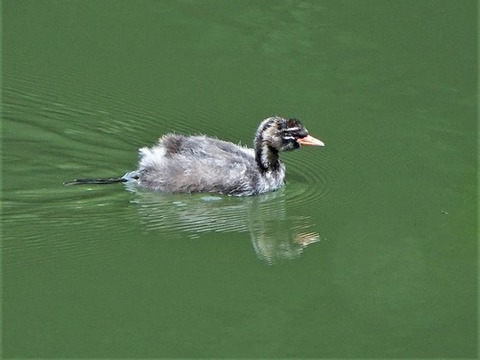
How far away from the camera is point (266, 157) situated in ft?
33.2

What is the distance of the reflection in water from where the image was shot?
28.6 ft

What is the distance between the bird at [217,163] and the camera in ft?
32.1

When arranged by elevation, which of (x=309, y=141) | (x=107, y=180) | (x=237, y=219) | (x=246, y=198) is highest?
(x=309, y=141)

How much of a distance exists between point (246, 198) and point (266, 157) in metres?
0.43

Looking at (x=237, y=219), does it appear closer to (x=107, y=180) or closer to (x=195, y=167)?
(x=195, y=167)

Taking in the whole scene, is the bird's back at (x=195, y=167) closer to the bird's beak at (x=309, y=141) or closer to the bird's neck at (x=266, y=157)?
the bird's neck at (x=266, y=157)

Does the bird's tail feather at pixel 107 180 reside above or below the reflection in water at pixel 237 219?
above

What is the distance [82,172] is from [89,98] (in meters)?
1.52

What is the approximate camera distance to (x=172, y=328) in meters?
7.21

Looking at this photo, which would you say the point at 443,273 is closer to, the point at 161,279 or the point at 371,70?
the point at 161,279

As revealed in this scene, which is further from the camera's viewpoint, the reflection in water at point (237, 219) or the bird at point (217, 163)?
the bird at point (217, 163)

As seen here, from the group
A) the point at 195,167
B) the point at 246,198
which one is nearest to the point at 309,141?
the point at 246,198

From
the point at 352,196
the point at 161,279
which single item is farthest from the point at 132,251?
the point at 352,196

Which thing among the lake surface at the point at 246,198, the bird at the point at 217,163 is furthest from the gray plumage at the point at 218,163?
the lake surface at the point at 246,198
